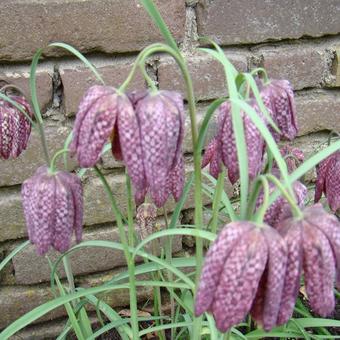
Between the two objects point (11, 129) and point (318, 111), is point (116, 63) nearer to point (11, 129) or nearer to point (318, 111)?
point (11, 129)

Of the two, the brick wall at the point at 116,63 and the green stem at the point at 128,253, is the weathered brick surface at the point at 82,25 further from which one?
the green stem at the point at 128,253

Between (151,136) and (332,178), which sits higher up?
(151,136)

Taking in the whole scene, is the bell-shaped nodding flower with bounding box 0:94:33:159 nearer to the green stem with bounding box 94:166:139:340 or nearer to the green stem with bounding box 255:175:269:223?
the green stem with bounding box 94:166:139:340

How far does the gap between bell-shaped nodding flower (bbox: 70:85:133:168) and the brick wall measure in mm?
565

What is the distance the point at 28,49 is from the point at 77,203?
54 cm

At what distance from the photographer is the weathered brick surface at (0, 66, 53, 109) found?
1.17 meters

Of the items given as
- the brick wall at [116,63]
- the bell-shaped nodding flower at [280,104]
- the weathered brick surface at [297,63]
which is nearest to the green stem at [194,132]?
the bell-shaped nodding flower at [280,104]

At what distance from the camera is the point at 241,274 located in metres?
0.53

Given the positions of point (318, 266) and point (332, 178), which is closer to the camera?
point (318, 266)

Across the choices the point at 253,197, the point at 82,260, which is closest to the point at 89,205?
the point at 82,260

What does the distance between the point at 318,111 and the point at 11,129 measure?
34.1 inches

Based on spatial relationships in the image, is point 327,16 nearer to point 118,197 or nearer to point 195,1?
point 195,1

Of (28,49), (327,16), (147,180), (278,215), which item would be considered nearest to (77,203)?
(147,180)

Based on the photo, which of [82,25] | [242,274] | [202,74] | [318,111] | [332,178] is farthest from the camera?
[318,111]
